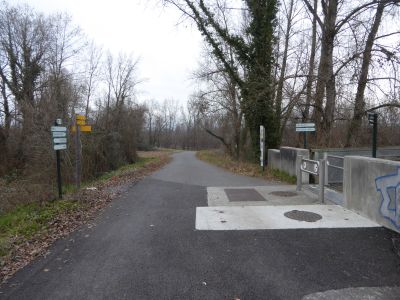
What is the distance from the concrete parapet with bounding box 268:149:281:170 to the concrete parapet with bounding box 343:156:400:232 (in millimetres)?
7265

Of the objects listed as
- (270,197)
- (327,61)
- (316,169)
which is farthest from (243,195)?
(327,61)

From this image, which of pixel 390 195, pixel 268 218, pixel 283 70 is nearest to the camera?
pixel 390 195

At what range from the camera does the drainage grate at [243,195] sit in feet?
29.4

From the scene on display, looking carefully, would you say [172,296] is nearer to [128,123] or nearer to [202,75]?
[202,75]

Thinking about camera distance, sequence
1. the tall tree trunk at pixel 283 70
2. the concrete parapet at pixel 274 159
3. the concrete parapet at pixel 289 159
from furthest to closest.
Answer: the tall tree trunk at pixel 283 70
the concrete parapet at pixel 274 159
the concrete parapet at pixel 289 159

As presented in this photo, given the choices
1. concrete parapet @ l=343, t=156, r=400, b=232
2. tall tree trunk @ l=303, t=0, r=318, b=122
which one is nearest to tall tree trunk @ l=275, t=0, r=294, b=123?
tall tree trunk @ l=303, t=0, r=318, b=122

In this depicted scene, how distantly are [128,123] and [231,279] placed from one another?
29.7 m

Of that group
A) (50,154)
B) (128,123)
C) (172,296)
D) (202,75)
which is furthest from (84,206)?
(128,123)

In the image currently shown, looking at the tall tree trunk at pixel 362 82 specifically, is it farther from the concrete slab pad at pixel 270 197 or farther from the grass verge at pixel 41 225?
the grass verge at pixel 41 225

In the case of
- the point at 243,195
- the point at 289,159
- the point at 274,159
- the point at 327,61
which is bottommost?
the point at 243,195

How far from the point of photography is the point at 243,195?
31.3ft

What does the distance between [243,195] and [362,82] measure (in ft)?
29.5

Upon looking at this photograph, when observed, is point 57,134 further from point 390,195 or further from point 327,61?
point 327,61

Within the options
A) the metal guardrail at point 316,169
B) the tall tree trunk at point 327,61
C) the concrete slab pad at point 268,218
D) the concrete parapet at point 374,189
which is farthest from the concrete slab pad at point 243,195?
the tall tree trunk at point 327,61
